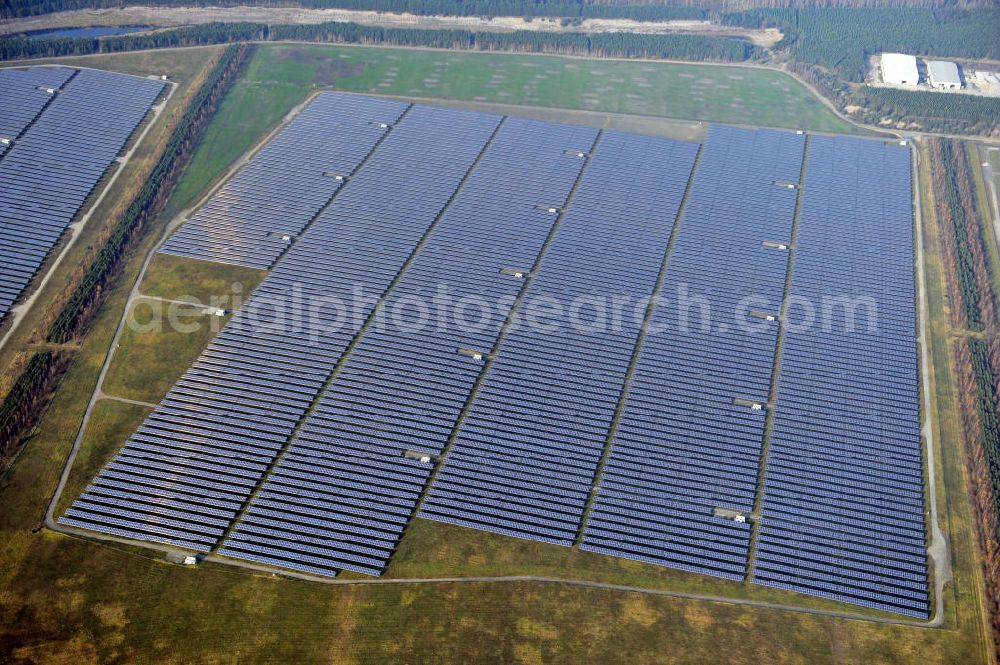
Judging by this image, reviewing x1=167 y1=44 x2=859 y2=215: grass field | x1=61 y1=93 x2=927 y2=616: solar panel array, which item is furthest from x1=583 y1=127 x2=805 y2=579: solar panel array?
x1=167 y1=44 x2=859 y2=215: grass field

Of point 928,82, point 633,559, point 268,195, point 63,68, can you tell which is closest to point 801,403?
point 633,559

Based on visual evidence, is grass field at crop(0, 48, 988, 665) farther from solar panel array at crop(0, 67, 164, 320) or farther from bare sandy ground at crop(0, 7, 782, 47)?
bare sandy ground at crop(0, 7, 782, 47)

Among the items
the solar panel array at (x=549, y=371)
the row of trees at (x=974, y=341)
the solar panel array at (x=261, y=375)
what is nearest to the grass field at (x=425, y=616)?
the solar panel array at (x=549, y=371)

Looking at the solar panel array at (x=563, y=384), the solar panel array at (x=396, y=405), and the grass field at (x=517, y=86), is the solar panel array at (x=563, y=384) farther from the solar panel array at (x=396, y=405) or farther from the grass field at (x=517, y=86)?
the grass field at (x=517, y=86)

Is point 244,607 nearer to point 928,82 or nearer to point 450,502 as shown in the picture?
point 450,502

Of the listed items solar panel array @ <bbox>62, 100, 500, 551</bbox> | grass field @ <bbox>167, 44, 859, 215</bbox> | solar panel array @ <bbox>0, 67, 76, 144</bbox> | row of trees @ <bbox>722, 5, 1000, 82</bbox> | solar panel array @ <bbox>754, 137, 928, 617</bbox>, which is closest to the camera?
solar panel array @ <bbox>754, 137, 928, 617</bbox>
